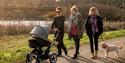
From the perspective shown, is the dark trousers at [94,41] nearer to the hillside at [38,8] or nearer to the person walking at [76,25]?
the person walking at [76,25]

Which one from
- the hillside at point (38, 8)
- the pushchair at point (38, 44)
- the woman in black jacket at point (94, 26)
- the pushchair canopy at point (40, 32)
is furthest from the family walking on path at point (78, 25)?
the hillside at point (38, 8)

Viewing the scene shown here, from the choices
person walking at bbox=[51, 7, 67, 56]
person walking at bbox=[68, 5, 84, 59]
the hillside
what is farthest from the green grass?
the hillside

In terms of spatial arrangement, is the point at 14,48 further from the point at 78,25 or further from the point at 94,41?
the point at 94,41

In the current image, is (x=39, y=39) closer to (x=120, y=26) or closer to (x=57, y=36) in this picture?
(x=57, y=36)

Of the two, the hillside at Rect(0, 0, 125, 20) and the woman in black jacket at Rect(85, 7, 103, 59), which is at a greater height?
the woman in black jacket at Rect(85, 7, 103, 59)

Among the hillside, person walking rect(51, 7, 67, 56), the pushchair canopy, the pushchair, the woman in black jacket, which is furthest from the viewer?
the hillside

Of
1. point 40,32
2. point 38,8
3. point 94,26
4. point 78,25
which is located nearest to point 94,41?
point 94,26

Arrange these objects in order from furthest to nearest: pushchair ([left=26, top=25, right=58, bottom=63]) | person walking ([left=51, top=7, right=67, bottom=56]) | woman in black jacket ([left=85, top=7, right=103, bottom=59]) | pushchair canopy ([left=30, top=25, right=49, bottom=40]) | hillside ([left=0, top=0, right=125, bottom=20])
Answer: hillside ([left=0, top=0, right=125, bottom=20]) < person walking ([left=51, top=7, right=67, bottom=56]) < woman in black jacket ([left=85, top=7, right=103, bottom=59]) < pushchair canopy ([left=30, top=25, right=49, bottom=40]) < pushchair ([left=26, top=25, right=58, bottom=63])

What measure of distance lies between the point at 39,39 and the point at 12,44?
765cm

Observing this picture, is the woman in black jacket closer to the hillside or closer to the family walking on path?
the family walking on path

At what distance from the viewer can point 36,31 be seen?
1326 cm

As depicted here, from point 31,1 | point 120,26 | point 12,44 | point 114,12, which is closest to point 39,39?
point 12,44

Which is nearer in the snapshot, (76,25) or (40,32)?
→ (40,32)

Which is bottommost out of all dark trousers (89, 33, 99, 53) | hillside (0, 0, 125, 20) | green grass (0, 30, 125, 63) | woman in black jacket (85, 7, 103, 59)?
hillside (0, 0, 125, 20)
